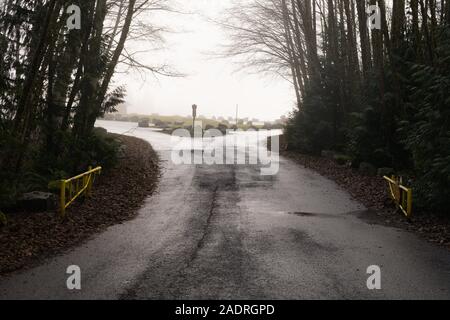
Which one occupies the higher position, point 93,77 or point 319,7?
point 319,7

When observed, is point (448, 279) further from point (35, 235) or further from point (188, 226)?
point (35, 235)

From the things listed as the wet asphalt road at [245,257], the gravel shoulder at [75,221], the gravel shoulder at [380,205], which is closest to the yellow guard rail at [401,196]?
the gravel shoulder at [380,205]

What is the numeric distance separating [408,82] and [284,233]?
26.7 feet

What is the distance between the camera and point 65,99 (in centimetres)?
1394

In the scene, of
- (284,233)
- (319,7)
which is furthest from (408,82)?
(319,7)

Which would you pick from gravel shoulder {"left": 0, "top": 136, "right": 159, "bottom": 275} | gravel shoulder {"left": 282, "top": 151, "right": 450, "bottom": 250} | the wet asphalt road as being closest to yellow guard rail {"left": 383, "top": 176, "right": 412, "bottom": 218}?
gravel shoulder {"left": 282, "top": 151, "right": 450, "bottom": 250}

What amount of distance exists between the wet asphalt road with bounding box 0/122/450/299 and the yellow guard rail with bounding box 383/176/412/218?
0.86 m

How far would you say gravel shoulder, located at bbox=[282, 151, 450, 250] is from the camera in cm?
952

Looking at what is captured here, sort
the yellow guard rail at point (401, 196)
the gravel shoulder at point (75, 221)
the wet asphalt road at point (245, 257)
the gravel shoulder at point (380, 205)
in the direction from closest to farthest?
the wet asphalt road at point (245, 257) < the gravel shoulder at point (75, 221) < the gravel shoulder at point (380, 205) < the yellow guard rail at point (401, 196)

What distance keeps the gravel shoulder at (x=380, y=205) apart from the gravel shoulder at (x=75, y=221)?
250 inches

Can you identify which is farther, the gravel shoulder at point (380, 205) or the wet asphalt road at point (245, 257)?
the gravel shoulder at point (380, 205)

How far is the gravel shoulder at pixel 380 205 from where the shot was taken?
31.2 ft

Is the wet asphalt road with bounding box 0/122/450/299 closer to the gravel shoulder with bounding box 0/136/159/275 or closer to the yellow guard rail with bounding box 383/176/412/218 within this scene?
→ the gravel shoulder with bounding box 0/136/159/275

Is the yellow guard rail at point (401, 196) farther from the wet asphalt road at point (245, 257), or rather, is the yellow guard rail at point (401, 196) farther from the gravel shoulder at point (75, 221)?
the gravel shoulder at point (75, 221)
